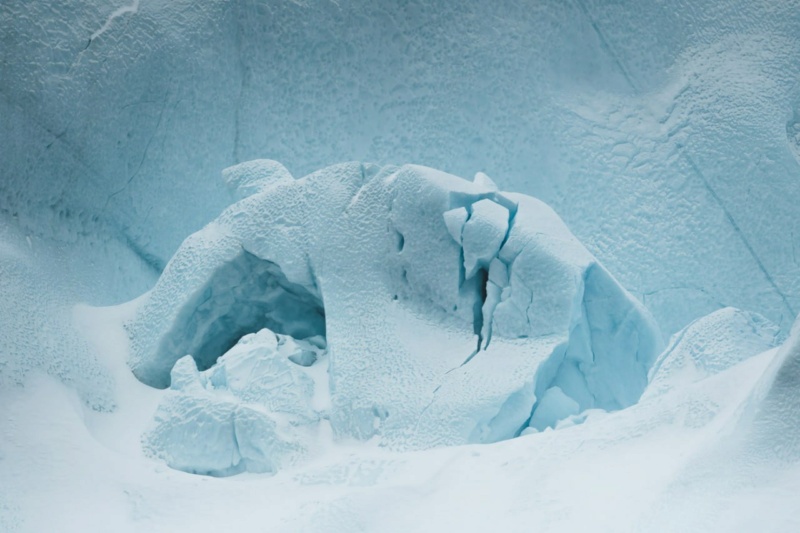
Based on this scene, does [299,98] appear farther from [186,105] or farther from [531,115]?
[531,115]

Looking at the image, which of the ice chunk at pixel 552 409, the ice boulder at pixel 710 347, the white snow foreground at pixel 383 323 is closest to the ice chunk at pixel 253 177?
the white snow foreground at pixel 383 323

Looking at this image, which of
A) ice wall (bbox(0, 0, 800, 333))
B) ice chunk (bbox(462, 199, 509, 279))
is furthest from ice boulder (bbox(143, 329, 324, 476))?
ice wall (bbox(0, 0, 800, 333))

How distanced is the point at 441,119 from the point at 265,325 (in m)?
1.08

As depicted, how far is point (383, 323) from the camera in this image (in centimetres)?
229

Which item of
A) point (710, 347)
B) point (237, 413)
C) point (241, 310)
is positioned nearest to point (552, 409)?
point (710, 347)

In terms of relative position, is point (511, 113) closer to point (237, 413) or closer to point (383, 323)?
point (383, 323)

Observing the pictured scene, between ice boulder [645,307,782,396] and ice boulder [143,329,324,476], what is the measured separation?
0.74 meters

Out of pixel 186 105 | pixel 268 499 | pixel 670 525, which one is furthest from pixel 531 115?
pixel 670 525

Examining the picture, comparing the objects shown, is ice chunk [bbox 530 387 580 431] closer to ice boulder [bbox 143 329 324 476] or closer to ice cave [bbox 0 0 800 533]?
ice cave [bbox 0 0 800 533]

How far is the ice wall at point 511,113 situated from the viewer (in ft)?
9.91

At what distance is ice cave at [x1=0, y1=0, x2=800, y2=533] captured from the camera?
1742 millimetres

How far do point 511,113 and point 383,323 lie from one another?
1260 mm

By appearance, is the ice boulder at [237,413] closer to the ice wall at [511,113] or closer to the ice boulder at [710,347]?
the ice boulder at [710,347]

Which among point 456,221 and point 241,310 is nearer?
point 456,221
